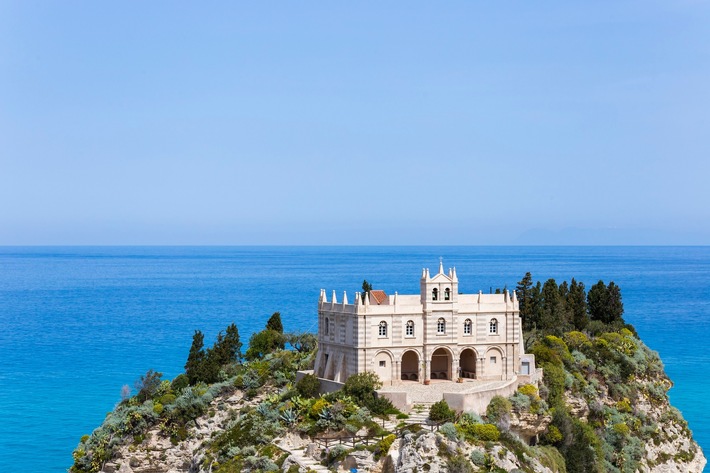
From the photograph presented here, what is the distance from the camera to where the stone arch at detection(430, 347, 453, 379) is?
79.5 metres

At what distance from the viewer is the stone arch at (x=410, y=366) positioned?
258 feet

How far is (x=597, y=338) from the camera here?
9588cm

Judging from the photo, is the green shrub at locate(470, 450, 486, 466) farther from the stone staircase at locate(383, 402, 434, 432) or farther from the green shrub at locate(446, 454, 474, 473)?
the stone staircase at locate(383, 402, 434, 432)

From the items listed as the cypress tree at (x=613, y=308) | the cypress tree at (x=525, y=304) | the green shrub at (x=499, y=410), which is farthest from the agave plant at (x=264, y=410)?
the cypress tree at (x=613, y=308)

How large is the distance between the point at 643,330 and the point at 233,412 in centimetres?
11440

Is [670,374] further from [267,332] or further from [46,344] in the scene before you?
[46,344]

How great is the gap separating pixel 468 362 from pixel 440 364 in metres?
2.41

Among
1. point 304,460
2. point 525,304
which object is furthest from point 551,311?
point 304,460

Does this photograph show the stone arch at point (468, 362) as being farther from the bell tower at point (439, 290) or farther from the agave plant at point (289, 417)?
the agave plant at point (289, 417)

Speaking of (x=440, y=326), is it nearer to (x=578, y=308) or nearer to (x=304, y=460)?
(x=304, y=460)

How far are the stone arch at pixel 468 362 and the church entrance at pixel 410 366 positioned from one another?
3.94m

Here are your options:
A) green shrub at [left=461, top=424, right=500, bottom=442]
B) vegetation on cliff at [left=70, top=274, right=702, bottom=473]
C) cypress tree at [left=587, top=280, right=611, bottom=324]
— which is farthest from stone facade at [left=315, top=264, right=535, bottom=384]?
cypress tree at [left=587, top=280, right=611, bottom=324]

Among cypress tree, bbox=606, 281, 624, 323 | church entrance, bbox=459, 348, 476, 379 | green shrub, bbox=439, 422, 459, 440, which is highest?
cypress tree, bbox=606, 281, 624, 323

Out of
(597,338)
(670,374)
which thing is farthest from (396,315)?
(670,374)
